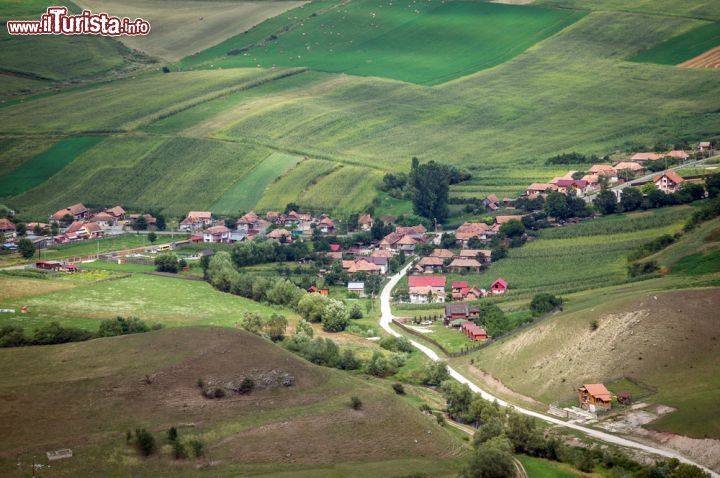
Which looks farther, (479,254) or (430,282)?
(479,254)

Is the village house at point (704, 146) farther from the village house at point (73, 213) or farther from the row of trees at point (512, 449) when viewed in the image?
the row of trees at point (512, 449)

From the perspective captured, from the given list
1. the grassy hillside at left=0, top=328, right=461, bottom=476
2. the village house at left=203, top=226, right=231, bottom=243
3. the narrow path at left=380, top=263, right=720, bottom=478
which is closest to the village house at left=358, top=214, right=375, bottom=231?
the village house at left=203, top=226, right=231, bottom=243

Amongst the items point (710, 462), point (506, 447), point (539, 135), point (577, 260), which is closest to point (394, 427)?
point (506, 447)

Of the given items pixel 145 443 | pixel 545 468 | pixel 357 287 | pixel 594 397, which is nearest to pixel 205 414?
pixel 145 443

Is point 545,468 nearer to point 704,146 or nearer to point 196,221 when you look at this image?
point 196,221

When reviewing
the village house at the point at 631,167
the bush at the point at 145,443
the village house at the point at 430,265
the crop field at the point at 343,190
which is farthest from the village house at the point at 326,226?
the bush at the point at 145,443

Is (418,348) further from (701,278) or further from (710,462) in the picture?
(710,462)
